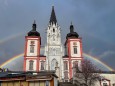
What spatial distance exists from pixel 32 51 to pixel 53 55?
28.3ft

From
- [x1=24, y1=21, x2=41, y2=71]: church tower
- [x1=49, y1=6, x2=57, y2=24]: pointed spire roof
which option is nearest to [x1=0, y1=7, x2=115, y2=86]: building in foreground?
[x1=24, y1=21, x2=41, y2=71]: church tower

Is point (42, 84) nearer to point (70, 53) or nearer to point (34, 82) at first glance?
point (34, 82)

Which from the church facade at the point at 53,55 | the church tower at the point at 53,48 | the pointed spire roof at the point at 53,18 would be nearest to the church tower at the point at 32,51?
the church facade at the point at 53,55

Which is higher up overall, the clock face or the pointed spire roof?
the pointed spire roof

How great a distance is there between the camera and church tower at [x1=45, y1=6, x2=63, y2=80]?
8200 centimetres

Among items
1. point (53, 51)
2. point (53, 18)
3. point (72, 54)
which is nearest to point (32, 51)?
point (53, 51)

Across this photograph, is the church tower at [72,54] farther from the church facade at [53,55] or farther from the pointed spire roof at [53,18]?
the pointed spire roof at [53,18]

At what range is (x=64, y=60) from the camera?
83250 mm

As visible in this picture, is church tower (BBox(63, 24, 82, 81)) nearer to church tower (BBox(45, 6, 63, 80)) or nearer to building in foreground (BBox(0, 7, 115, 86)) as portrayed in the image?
building in foreground (BBox(0, 7, 115, 86))

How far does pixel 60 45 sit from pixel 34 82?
5568cm

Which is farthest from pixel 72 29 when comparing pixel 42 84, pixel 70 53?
pixel 42 84

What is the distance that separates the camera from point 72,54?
83.9m

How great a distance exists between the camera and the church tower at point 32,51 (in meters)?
80.1

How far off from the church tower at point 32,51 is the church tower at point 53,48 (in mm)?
4051
